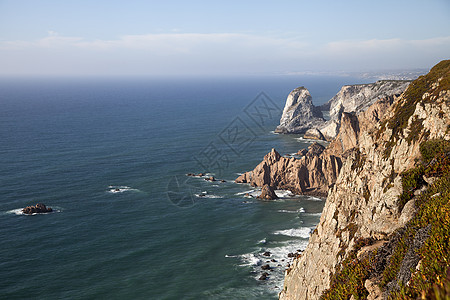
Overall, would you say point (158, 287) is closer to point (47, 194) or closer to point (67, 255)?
point (67, 255)

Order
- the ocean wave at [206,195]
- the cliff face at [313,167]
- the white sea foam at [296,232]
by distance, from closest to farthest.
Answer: the white sea foam at [296,232] < the ocean wave at [206,195] < the cliff face at [313,167]

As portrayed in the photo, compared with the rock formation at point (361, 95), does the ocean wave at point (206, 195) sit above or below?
below

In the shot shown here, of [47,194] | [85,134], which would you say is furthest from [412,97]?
[85,134]

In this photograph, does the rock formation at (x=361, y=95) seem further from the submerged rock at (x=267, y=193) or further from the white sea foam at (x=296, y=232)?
the white sea foam at (x=296, y=232)

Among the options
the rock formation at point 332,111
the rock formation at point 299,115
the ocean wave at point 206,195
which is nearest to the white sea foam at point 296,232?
the ocean wave at point 206,195

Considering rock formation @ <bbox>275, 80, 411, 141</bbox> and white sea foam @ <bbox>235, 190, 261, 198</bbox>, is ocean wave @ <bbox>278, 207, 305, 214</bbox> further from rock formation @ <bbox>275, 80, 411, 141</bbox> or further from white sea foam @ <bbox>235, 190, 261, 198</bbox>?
rock formation @ <bbox>275, 80, 411, 141</bbox>
